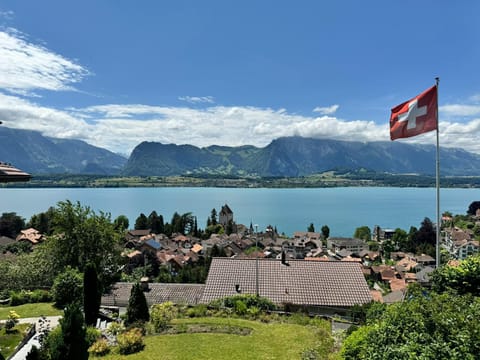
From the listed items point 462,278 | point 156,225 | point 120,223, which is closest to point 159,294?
point 120,223

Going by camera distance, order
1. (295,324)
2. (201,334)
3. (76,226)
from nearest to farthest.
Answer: (201,334) < (295,324) < (76,226)

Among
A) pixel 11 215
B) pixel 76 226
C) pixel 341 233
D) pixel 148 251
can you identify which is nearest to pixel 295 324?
pixel 76 226

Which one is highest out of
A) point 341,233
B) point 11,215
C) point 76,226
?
point 76,226

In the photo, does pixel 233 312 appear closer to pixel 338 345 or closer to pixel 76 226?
pixel 338 345

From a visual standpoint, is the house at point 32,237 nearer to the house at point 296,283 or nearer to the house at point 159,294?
the house at point 159,294

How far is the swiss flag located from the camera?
33.4 feet

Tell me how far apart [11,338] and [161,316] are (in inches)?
208

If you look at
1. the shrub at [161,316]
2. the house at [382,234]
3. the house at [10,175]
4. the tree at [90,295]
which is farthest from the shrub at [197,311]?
the house at [382,234]

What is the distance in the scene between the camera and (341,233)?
103m

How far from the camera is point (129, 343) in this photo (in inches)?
422

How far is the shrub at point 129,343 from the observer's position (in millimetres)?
10648

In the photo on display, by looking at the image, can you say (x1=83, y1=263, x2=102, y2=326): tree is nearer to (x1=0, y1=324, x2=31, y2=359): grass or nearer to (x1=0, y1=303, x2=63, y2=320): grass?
(x1=0, y1=324, x2=31, y2=359): grass

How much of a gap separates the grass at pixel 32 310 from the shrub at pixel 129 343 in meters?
7.44

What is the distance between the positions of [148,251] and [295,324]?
44700 mm
